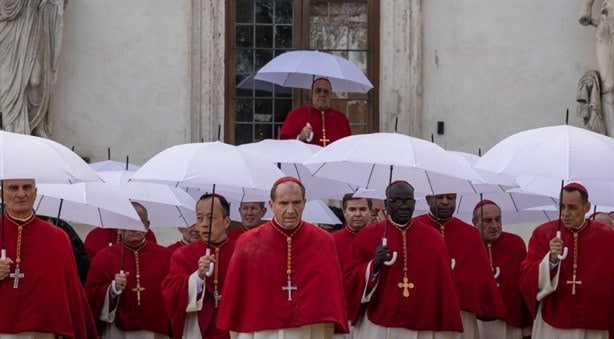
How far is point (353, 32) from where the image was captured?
70.9 ft

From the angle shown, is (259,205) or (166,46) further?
(166,46)

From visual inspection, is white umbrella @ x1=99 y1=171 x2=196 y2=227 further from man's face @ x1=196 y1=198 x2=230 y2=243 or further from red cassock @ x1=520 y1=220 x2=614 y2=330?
red cassock @ x1=520 y1=220 x2=614 y2=330

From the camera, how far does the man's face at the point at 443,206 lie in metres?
16.0

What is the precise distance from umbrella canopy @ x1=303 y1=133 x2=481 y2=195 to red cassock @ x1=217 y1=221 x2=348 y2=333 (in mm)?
1433

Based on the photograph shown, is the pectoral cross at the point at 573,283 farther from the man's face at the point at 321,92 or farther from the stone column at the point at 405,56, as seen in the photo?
the stone column at the point at 405,56

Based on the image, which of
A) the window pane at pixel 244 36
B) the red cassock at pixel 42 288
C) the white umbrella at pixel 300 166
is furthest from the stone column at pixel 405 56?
the red cassock at pixel 42 288

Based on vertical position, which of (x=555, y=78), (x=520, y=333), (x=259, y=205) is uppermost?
(x=555, y=78)

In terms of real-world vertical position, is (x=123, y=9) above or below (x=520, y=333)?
above

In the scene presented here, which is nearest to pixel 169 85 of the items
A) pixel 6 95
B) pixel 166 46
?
pixel 166 46

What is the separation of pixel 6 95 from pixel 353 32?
375 centimetres

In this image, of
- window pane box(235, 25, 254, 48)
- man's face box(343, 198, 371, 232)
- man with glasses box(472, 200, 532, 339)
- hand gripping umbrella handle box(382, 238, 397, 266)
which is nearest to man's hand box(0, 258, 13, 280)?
hand gripping umbrella handle box(382, 238, 397, 266)

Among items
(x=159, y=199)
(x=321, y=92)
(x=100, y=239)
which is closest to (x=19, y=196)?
(x=159, y=199)

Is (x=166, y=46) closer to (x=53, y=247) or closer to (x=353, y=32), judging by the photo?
(x=353, y=32)

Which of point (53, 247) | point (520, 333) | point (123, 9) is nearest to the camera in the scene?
point (53, 247)
